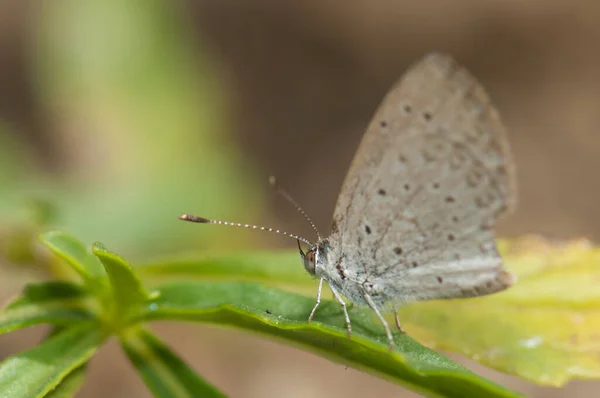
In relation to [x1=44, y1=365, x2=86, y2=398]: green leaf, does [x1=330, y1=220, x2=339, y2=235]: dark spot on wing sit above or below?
above

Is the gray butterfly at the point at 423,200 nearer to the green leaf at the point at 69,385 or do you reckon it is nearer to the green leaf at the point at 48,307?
the green leaf at the point at 48,307

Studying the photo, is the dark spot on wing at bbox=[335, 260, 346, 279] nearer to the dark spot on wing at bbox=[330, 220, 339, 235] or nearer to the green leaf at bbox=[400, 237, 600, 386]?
the dark spot on wing at bbox=[330, 220, 339, 235]

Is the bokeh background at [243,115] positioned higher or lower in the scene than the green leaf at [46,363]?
higher

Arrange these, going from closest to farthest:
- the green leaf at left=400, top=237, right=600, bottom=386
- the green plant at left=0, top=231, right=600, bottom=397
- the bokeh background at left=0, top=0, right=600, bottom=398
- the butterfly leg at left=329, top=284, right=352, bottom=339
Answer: the green plant at left=0, top=231, right=600, bottom=397
the butterfly leg at left=329, top=284, right=352, bottom=339
the green leaf at left=400, top=237, right=600, bottom=386
the bokeh background at left=0, top=0, right=600, bottom=398

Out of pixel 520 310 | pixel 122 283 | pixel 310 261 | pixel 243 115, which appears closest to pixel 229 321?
pixel 122 283

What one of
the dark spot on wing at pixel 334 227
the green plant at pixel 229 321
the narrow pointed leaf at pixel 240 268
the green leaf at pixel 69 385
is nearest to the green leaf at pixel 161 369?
the green plant at pixel 229 321

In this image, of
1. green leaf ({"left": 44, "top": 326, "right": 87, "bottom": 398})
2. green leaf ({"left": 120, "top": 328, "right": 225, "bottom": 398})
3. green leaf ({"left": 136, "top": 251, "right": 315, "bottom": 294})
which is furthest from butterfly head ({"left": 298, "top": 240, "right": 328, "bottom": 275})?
green leaf ({"left": 44, "top": 326, "right": 87, "bottom": 398})

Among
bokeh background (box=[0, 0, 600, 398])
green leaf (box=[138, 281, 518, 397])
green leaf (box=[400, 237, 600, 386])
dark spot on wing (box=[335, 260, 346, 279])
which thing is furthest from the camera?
bokeh background (box=[0, 0, 600, 398])
